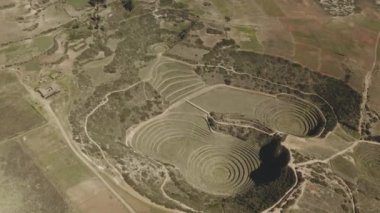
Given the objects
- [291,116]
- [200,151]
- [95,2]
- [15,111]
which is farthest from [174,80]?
[95,2]

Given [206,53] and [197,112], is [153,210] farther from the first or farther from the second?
[206,53]

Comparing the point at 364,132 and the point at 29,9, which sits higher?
the point at 29,9

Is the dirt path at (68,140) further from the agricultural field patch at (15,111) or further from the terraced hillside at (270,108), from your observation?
the terraced hillside at (270,108)

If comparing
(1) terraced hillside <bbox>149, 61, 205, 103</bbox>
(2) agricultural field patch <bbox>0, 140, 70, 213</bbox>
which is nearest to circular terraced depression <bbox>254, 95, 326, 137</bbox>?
(1) terraced hillside <bbox>149, 61, 205, 103</bbox>

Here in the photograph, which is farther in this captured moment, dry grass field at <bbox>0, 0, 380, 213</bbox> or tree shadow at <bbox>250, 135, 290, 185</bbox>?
tree shadow at <bbox>250, 135, 290, 185</bbox>

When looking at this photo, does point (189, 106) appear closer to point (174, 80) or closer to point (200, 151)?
point (174, 80)

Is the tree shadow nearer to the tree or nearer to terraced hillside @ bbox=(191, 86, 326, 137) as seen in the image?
terraced hillside @ bbox=(191, 86, 326, 137)

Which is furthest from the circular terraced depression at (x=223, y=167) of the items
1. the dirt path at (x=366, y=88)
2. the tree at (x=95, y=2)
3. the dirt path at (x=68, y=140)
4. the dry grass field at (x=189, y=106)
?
the tree at (x=95, y=2)

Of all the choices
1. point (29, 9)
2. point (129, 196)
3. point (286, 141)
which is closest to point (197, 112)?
point (286, 141)
